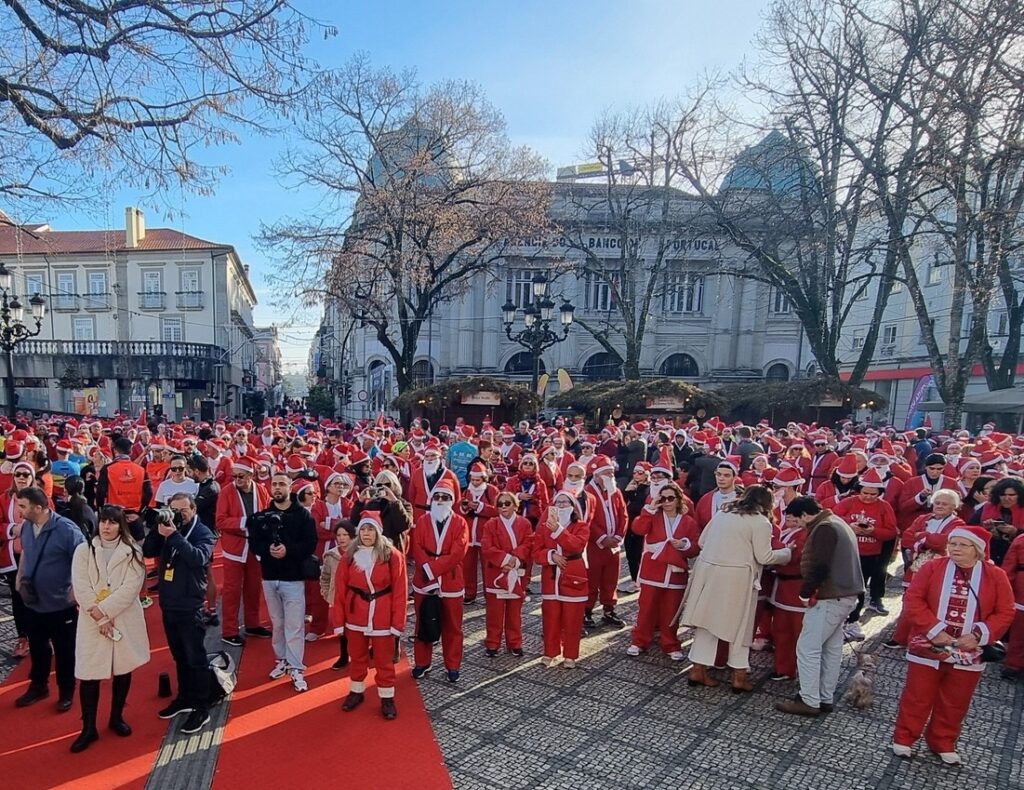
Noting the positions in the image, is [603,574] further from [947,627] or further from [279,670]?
[279,670]

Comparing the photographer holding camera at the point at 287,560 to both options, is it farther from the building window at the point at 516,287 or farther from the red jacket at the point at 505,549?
the building window at the point at 516,287

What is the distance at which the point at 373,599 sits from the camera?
15.4 ft

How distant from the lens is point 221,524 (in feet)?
19.8

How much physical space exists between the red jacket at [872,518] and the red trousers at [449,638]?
414cm

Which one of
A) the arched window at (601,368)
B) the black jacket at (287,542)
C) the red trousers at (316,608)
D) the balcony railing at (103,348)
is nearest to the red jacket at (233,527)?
the red trousers at (316,608)

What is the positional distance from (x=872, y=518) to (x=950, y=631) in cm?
228

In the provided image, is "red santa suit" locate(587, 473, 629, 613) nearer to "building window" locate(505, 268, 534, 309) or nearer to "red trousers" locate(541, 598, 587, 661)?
"red trousers" locate(541, 598, 587, 661)

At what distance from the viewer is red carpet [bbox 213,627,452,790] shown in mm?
4020

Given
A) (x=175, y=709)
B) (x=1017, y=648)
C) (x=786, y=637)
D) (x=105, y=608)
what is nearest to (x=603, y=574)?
(x=786, y=637)

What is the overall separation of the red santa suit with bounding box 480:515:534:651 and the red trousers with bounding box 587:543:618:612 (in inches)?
42.8

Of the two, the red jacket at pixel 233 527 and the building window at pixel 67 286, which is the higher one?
the building window at pixel 67 286

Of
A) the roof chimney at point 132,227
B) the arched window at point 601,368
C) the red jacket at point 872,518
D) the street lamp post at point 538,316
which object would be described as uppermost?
the roof chimney at point 132,227

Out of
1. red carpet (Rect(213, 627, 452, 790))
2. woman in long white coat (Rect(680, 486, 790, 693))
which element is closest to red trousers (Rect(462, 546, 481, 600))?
red carpet (Rect(213, 627, 452, 790))

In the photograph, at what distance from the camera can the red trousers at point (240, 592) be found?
19.7 ft
